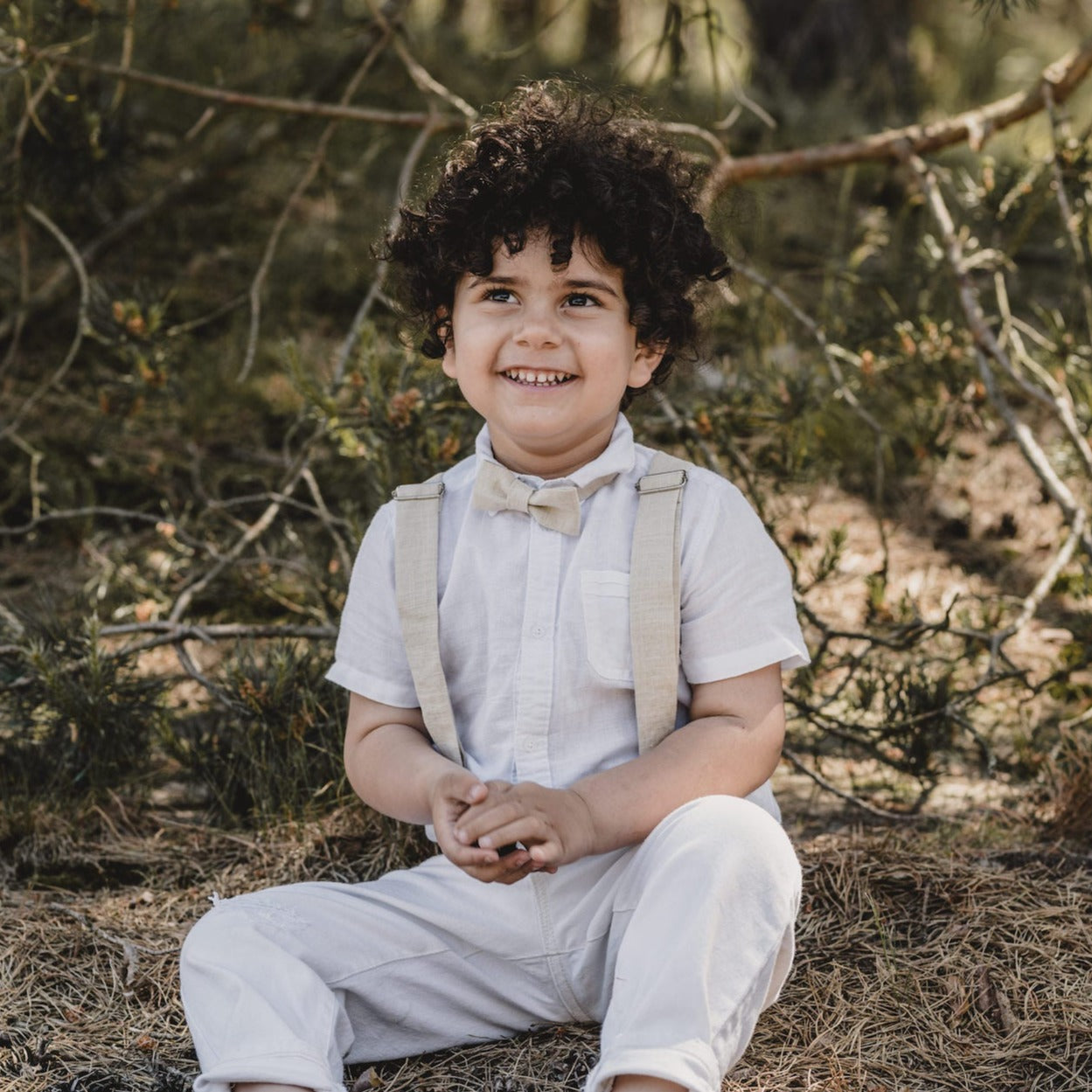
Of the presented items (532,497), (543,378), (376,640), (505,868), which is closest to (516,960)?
(505,868)

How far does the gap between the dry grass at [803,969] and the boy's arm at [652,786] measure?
362mm

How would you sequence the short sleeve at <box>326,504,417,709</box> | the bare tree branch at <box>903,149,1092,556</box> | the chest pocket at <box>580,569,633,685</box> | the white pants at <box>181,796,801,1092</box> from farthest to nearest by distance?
the bare tree branch at <box>903,149,1092,556</box>
the short sleeve at <box>326,504,417,709</box>
the chest pocket at <box>580,569,633,685</box>
the white pants at <box>181,796,801,1092</box>

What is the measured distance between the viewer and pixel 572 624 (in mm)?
1695

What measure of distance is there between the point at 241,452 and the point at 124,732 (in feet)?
4.62

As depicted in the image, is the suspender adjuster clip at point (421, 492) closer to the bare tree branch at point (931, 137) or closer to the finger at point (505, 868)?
the finger at point (505, 868)

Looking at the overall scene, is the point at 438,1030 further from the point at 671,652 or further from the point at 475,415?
the point at 475,415

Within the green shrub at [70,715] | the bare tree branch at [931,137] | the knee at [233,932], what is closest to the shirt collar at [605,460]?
the knee at [233,932]

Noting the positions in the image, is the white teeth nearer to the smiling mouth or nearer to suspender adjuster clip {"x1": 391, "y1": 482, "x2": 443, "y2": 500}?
the smiling mouth

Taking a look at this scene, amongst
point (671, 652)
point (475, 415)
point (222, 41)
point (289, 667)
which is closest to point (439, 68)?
point (222, 41)

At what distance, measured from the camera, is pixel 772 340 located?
356 centimetres

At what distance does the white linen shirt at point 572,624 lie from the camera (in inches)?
66.3

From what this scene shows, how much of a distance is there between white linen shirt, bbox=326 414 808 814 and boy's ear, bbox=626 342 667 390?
0.32 ft

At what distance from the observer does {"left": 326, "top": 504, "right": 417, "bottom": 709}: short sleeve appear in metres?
1.79

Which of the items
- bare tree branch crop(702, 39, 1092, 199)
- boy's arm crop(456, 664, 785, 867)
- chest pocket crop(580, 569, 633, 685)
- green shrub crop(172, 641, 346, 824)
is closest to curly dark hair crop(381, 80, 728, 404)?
chest pocket crop(580, 569, 633, 685)
